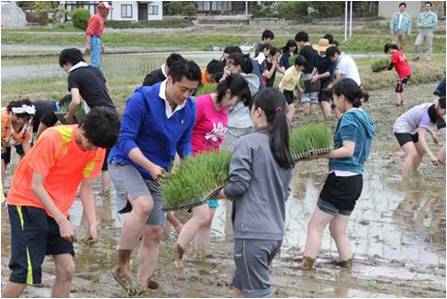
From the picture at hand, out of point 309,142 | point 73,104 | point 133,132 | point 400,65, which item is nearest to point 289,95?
point 400,65

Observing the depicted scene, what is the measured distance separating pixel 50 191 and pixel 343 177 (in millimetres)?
2494

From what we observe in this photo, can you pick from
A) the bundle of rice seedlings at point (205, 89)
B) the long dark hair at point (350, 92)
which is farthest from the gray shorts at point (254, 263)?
the bundle of rice seedlings at point (205, 89)

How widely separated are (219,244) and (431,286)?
1937 mm

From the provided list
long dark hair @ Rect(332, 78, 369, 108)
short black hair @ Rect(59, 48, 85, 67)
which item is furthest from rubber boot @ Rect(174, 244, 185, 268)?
short black hair @ Rect(59, 48, 85, 67)

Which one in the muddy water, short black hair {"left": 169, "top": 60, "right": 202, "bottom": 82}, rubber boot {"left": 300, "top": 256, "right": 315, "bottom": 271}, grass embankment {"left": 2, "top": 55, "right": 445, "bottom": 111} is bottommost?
the muddy water

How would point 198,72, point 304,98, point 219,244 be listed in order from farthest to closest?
point 304,98
point 219,244
point 198,72

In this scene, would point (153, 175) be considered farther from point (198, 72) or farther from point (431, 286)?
point (431, 286)

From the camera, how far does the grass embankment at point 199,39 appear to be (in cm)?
3272

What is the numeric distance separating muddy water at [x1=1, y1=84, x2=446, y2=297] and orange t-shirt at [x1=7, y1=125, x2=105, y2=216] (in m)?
1.08

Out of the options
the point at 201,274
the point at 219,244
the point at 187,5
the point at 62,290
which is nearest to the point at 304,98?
the point at 219,244

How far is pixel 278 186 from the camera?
4824mm

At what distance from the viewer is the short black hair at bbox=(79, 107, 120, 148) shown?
4816 mm

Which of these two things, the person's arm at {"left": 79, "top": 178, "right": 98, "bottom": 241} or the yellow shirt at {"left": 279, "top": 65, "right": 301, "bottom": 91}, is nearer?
the person's arm at {"left": 79, "top": 178, "right": 98, "bottom": 241}

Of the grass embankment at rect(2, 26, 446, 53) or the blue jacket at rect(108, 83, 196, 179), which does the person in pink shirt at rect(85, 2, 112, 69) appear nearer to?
the blue jacket at rect(108, 83, 196, 179)
